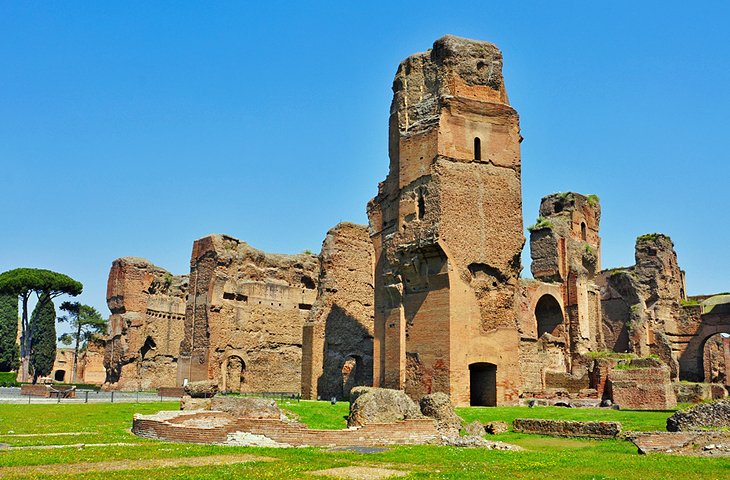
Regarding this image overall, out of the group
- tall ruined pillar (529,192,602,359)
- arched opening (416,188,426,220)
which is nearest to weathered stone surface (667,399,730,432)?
arched opening (416,188,426,220)

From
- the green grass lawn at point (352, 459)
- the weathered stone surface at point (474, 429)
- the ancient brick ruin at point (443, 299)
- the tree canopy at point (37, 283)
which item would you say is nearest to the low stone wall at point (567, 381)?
the ancient brick ruin at point (443, 299)


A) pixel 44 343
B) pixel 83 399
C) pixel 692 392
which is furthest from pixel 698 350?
pixel 44 343

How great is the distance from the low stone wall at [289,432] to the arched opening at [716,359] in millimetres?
32059

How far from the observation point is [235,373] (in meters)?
32.5

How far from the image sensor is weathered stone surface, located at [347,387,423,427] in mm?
13750

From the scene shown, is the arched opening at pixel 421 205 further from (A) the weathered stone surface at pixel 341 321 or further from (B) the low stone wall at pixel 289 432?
(B) the low stone wall at pixel 289 432

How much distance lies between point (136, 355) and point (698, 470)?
107 ft

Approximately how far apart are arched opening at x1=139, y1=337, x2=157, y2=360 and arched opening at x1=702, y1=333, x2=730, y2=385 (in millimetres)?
30594

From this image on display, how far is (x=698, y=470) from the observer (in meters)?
9.18

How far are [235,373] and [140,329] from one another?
7.85 meters

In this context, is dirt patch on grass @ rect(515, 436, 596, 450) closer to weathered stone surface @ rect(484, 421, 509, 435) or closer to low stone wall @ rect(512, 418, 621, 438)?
low stone wall @ rect(512, 418, 621, 438)

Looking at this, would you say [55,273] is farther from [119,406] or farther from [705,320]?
[705,320]

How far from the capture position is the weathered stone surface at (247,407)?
14.4m

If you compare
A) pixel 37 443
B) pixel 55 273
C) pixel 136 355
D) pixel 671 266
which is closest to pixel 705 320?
pixel 671 266
